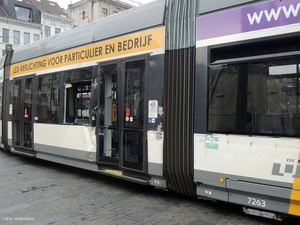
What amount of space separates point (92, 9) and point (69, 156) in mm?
46687

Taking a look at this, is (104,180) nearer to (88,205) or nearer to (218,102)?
(88,205)

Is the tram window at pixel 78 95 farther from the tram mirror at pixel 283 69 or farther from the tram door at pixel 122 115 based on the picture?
the tram mirror at pixel 283 69

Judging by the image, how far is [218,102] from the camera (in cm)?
421

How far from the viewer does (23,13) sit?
154 feet

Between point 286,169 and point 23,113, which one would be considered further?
point 23,113

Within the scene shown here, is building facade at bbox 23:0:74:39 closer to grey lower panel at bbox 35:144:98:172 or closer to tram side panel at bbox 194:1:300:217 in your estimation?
grey lower panel at bbox 35:144:98:172

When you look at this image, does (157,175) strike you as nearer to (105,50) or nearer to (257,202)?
(257,202)

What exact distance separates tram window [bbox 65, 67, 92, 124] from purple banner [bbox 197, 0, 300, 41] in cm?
296

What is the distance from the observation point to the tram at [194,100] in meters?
3.66

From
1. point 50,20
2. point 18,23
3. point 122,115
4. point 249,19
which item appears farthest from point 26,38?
point 249,19

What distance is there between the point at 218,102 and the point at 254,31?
1067 mm

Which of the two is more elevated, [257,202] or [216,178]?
[216,178]

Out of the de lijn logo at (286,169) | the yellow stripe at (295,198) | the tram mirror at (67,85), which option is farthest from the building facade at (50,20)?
the yellow stripe at (295,198)

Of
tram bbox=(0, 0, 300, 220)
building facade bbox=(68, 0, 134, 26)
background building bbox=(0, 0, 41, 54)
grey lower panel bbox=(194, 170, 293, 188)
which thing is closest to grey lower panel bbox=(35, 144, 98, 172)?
tram bbox=(0, 0, 300, 220)
